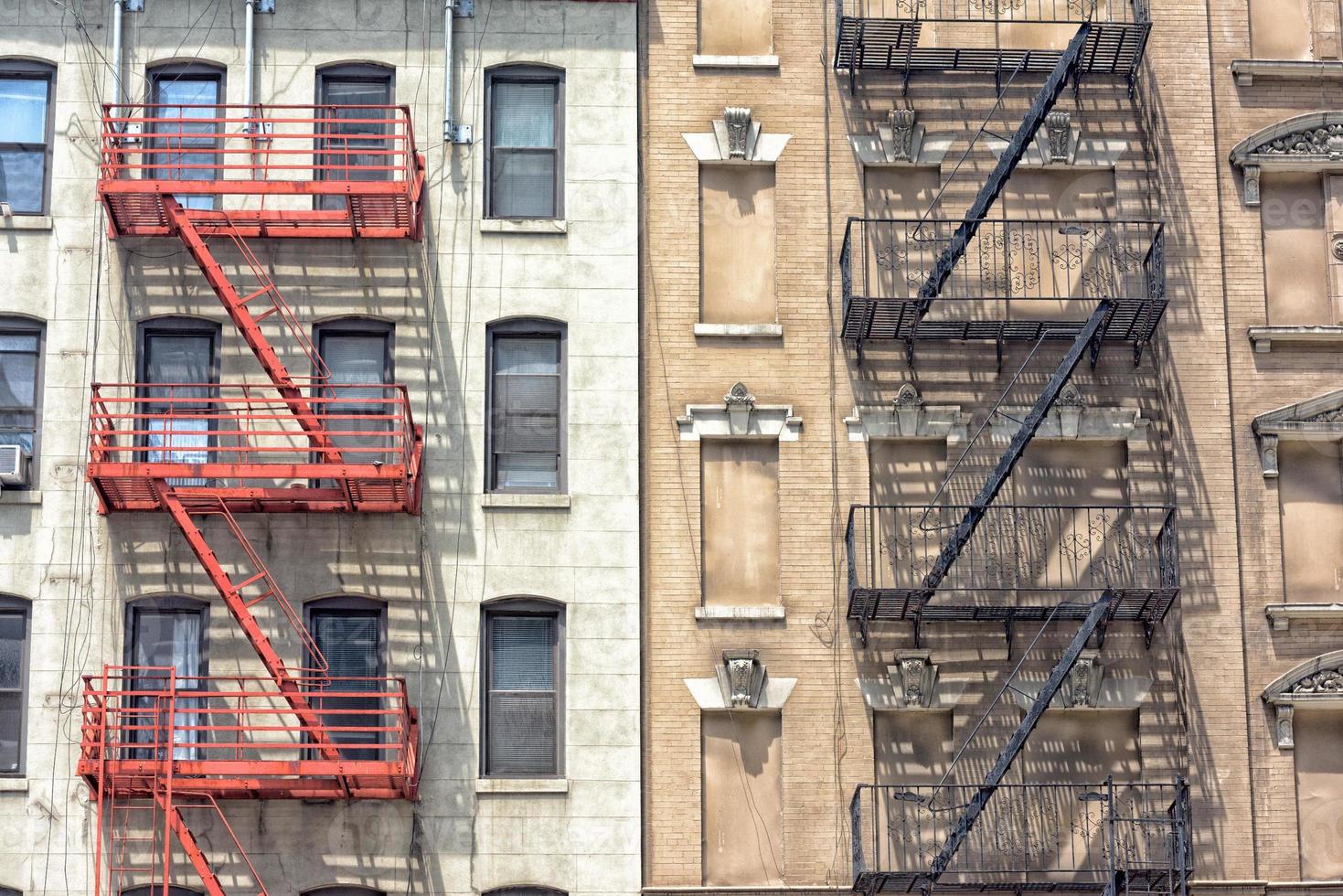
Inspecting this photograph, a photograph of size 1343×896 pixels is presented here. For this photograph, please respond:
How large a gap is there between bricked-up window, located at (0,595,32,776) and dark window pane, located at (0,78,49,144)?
5586 millimetres

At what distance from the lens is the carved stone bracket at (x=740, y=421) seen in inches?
874

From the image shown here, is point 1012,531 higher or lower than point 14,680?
higher

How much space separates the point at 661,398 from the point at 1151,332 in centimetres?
586

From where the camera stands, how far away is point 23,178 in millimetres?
22594

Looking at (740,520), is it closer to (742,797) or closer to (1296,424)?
(742,797)

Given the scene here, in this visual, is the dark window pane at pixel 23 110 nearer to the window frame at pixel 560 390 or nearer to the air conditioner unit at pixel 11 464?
the air conditioner unit at pixel 11 464

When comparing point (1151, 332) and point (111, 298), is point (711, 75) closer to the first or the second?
point (1151, 332)

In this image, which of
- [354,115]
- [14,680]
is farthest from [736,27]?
[14,680]

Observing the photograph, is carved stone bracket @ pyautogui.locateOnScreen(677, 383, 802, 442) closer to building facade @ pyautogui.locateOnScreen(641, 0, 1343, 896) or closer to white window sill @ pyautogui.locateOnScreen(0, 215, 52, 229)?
building facade @ pyautogui.locateOnScreen(641, 0, 1343, 896)

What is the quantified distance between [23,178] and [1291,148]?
605 inches

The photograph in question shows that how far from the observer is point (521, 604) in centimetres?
2175

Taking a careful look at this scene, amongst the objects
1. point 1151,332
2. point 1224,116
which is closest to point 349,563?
point 1151,332

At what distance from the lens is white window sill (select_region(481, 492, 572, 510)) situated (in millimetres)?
21797

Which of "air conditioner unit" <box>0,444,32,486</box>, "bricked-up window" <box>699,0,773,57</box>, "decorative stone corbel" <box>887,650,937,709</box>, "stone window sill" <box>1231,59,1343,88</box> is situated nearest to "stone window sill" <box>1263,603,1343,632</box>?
"decorative stone corbel" <box>887,650,937,709</box>
